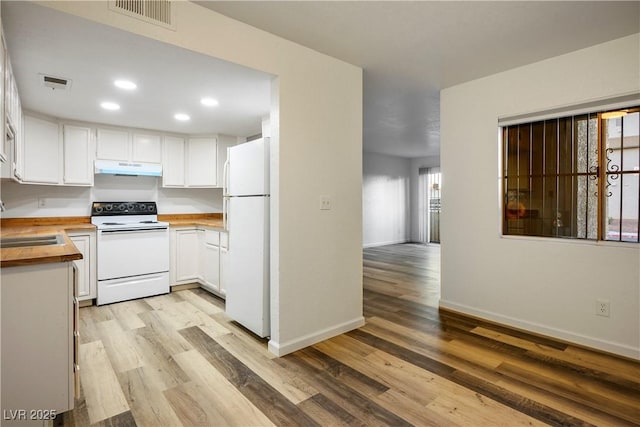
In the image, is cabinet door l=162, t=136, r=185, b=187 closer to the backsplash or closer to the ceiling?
the backsplash

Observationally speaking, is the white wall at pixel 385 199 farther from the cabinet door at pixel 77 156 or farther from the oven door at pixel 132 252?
the cabinet door at pixel 77 156

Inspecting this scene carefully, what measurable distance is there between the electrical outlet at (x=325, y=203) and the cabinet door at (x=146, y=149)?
9.67ft

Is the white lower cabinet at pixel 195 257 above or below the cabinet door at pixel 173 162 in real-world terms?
below

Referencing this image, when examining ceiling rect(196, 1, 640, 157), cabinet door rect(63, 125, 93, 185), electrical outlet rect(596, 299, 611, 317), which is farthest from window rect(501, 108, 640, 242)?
cabinet door rect(63, 125, 93, 185)

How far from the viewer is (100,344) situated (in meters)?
2.68

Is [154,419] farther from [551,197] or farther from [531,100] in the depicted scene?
[531,100]

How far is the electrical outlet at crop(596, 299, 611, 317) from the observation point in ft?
8.34

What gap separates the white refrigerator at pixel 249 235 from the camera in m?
2.71

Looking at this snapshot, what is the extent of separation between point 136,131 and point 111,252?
166 centimetres

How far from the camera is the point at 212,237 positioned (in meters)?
3.97

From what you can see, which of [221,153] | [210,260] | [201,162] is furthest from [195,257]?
[221,153]

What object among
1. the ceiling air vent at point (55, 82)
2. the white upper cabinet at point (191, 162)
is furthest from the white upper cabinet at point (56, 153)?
the ceiling air vent at point (55, 82)

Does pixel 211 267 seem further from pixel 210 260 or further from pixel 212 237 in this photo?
pixel 212 237

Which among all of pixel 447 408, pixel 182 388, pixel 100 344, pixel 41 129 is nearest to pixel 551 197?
pixel 447 408
